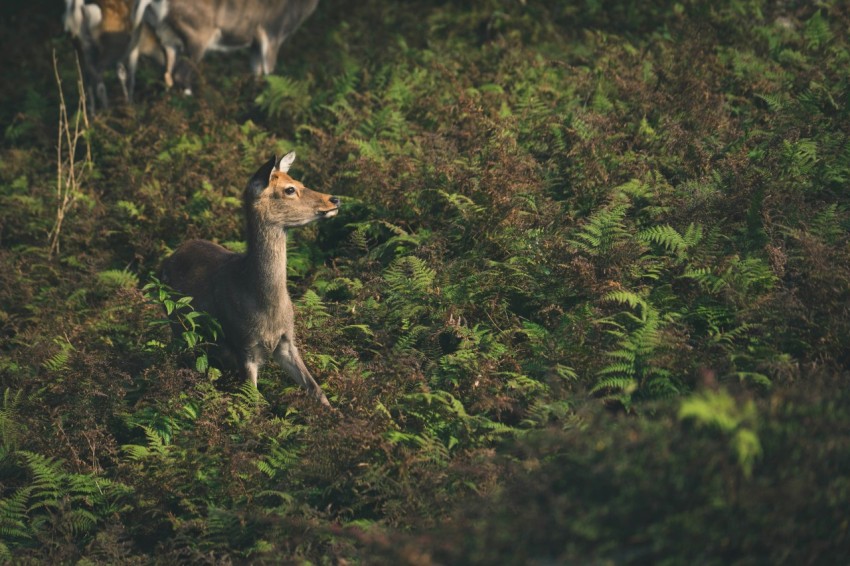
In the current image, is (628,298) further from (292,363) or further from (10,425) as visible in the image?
(10,425)

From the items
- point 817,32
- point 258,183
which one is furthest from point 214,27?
point 817,32

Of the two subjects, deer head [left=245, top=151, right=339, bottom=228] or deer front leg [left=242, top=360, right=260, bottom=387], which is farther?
deer head [left=245, top=151, right=339, bottom=228]

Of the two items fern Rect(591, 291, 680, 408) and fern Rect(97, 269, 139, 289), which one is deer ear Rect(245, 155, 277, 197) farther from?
fern Rect(591, 291, 680, 408)

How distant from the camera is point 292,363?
7.89 m

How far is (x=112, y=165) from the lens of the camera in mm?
12156

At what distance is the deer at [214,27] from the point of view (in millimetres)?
13688

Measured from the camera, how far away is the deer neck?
7914 millimetres

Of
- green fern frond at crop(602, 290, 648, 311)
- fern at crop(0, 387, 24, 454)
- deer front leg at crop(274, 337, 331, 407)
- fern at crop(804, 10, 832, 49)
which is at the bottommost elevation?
fern at crop(0, 387, 24, 454)

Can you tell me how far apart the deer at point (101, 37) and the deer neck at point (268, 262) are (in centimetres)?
638

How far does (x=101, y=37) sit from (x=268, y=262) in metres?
7.17

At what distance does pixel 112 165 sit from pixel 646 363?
7855mm

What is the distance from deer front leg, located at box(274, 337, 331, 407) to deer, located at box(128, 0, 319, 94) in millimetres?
6532

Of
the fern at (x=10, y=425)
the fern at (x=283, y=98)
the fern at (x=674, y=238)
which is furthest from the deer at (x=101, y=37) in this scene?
the fern at (x=674, y=238)

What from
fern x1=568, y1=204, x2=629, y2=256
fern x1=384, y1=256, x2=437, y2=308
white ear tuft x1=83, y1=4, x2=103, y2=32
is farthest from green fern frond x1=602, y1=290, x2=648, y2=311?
white ear tuft x1=83, y1=4, x2=103, y2=32
